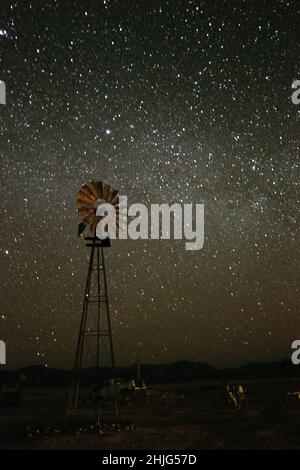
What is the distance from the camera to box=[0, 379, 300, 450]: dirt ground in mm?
16969

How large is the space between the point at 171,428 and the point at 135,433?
1761 millimetres

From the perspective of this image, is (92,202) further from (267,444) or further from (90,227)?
(267,444)

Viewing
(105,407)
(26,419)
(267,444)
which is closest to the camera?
(267,444)

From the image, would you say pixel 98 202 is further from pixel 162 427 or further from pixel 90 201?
pixel 162 427

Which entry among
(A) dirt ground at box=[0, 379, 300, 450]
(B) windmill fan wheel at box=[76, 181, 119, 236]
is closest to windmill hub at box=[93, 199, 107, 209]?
(B) windmill fan wheel at box=[76, 181, 119, 236]

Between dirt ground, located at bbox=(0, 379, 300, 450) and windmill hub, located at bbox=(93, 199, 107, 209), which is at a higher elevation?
windmill hub, located at bbox=(93, 199, 107, 209)

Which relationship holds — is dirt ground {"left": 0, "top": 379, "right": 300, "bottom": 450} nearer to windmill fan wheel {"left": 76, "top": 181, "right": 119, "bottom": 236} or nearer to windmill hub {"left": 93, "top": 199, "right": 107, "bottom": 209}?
windmill fan wheel {"left": 76, "top": 181, "right": 119, "bottom": 236}

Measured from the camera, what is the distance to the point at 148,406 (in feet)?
94.5

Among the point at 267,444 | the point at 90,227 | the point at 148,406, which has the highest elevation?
the point at 90,227

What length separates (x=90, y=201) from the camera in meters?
20.6

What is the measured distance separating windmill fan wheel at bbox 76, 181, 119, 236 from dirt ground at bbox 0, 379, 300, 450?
7.68m

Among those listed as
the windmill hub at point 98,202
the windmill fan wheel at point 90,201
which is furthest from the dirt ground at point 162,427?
the windmill hub at point 98,202
